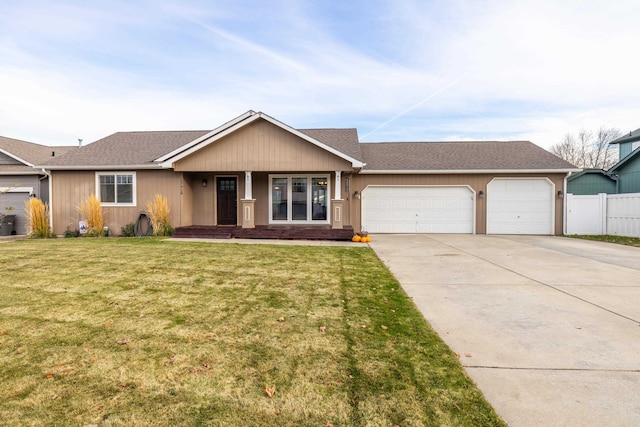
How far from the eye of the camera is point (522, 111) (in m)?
23.3

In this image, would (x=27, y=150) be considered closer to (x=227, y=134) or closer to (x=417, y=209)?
(x=227, y=134)

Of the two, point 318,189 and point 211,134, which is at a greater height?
point 211,134

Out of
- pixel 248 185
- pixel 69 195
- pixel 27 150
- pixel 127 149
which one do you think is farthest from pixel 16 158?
pixel 248 185

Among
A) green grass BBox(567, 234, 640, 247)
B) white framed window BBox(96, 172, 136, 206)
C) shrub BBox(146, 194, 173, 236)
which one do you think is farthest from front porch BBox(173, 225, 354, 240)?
green grass BBox(567, 234, 640, 247)

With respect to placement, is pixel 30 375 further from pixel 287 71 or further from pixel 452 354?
pixel 287 71

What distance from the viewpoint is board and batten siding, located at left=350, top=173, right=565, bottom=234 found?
14.6 m

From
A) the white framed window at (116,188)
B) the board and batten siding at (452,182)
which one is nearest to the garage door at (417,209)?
the board and batten siding at (452,182)

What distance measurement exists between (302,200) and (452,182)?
6.65 metres

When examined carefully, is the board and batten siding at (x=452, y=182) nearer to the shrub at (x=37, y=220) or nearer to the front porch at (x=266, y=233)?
the front porch at (x=266, y=233)

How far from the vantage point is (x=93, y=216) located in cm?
1326

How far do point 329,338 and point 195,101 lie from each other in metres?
20.6

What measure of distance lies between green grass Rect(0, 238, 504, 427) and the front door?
8.74 meters

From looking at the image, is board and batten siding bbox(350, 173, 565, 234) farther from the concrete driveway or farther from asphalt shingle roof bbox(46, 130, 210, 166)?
asphalt shingle roof bbox(46, 130, 210, 166)

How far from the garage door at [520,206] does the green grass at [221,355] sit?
1094 cm
